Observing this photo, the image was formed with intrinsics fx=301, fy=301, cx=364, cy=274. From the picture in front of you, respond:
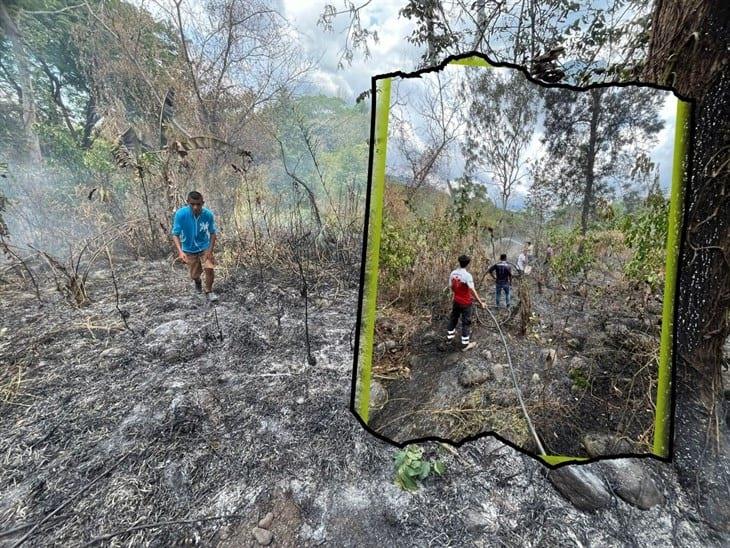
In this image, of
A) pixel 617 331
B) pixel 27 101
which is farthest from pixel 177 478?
pixel 27 101

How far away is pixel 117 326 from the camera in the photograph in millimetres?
2473

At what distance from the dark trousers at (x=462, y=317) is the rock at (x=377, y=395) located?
0.26 meters

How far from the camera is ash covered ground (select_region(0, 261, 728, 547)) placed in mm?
1109

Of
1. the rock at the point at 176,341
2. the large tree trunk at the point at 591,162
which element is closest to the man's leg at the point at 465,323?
the large tree trunk at the point at 591,162

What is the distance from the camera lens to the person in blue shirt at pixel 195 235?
243 centimetres

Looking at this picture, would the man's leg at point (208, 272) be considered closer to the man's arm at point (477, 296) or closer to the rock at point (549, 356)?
the man's arm at point (477, 296)

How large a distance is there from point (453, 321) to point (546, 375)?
0.27 m

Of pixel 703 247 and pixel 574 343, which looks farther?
pixel 703 247

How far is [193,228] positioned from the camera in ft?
8.27

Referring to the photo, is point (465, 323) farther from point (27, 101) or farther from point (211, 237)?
point (27, 101)

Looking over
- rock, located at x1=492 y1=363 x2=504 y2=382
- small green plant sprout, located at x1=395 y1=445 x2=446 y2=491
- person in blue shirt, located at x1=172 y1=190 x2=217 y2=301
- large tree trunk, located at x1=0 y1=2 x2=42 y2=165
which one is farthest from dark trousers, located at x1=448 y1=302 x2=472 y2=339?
large tree trunk, located at x1=0 y1=2 x2=42 y2=165

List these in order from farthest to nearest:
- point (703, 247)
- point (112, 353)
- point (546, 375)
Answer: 1. point (112, 353)
2. point (703, 247)
3. point (546, 375)

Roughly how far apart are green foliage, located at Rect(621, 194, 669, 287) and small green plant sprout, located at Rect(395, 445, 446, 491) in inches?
41.1

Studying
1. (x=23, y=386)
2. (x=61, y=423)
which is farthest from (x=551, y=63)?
(x=23, y=386)
